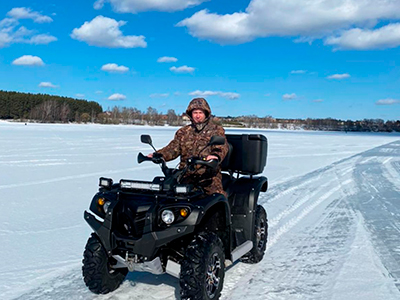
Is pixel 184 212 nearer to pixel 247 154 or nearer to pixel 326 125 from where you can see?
pixel 247 154

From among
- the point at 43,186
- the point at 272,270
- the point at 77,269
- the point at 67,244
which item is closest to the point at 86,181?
the point at 43,186

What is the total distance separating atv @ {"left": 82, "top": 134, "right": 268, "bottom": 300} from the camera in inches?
123

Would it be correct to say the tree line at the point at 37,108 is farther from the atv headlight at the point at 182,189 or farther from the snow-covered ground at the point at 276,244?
the atv headlight at the point at 182,189

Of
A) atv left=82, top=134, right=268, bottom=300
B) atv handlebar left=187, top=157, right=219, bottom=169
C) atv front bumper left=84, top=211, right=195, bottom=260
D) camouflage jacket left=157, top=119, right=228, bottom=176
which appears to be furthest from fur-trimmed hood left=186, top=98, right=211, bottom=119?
atv front bumper left=84, top=211, right=195, bottom=260

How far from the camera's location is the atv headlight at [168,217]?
3150 millimetres

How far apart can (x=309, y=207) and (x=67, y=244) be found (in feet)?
14.6

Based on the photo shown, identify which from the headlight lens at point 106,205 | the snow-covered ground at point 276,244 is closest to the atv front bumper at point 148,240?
the headlight lens at point 106,205

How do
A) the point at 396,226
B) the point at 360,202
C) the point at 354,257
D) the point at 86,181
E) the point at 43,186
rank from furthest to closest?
1. the point at 86,181
2. the point at 43,186
3. the point at 360,202
4. the point at 396,226
5. the point at 354,257

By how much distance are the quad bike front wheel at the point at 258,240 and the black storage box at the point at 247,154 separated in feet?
1.78

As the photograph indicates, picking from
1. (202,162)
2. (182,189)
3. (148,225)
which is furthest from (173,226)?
(202,162)

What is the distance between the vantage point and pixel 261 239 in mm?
4754

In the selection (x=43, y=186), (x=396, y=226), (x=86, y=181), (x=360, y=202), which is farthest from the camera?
(x=86, y=181)

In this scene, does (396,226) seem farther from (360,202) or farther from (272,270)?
(272,270)

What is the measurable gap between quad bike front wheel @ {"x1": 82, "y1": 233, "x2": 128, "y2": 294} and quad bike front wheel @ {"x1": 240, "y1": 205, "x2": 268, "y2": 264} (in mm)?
1612
